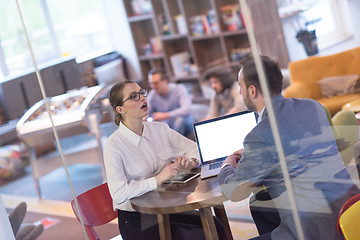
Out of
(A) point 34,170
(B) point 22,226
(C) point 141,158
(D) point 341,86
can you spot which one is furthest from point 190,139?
(B) point 22,226

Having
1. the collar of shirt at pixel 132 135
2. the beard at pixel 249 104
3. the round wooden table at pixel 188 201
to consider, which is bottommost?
the round wooden table at pixel 188 201

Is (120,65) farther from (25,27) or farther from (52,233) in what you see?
(52,233)

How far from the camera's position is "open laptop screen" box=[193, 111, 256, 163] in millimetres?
1794

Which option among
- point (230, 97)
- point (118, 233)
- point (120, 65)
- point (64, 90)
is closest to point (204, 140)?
point (230, 97)

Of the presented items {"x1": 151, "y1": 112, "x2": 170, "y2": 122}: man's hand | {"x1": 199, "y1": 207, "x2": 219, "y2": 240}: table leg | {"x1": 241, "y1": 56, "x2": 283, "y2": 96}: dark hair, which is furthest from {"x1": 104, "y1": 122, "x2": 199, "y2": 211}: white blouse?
{"x1": 241, "y1": 56, "x2": 283, "y2": 96}: dark hair

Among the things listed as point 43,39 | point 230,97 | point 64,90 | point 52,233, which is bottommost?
point 52,233

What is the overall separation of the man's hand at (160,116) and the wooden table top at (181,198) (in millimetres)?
358

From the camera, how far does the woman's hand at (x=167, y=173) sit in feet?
6.38

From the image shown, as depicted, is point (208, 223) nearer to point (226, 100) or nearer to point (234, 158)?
point (234, 158)

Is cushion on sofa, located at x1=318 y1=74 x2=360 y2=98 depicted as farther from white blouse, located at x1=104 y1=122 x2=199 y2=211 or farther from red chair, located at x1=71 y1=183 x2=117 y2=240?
red chair, located at x1=71 y1=183 x2=117 y2=240

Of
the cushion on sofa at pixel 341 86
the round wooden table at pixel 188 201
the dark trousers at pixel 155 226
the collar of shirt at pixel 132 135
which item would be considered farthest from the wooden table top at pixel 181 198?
the cushion on sofa at pixel 341 86

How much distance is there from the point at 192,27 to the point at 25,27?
1.99 metres

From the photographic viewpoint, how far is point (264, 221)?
178 cm

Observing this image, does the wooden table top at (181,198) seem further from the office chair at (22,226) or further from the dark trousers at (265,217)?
the office chair at (22,226)
